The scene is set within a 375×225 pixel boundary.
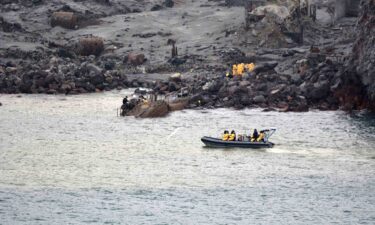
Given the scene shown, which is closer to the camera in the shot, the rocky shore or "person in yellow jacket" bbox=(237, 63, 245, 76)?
the rocky shore

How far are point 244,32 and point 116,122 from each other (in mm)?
41625

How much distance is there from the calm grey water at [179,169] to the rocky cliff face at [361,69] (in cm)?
305

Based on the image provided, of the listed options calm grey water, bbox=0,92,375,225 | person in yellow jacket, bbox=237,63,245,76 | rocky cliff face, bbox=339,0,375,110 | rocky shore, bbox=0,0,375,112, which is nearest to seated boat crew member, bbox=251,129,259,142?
calm grey water, bbox=0,92,375,225

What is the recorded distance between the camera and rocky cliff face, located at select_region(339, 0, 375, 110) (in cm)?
12094

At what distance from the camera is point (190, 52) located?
15112cm

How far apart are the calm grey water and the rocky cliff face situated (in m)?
3.05

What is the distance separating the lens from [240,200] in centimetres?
8394

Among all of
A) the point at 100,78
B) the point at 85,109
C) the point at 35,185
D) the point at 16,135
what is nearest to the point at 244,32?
the point at 100,78

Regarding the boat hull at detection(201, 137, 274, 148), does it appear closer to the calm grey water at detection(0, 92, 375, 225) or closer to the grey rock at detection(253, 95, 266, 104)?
the calm grey water at detection(0, 92, 375, 225)

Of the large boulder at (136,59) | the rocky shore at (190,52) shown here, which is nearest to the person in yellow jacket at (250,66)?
the rocky shore at (190,52)

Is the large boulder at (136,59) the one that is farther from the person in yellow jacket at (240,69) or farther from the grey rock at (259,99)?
the grey rock at (259,99)

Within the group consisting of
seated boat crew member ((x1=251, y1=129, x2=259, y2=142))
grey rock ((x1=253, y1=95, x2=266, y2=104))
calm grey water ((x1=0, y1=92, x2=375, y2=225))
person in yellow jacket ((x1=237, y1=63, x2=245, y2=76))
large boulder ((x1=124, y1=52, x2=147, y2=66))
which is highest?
large boulder ((x1=124, y1=52, x2=147, y2=66))

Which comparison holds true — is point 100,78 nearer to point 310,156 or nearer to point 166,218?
point 310,156

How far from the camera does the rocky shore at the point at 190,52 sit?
12412cm
